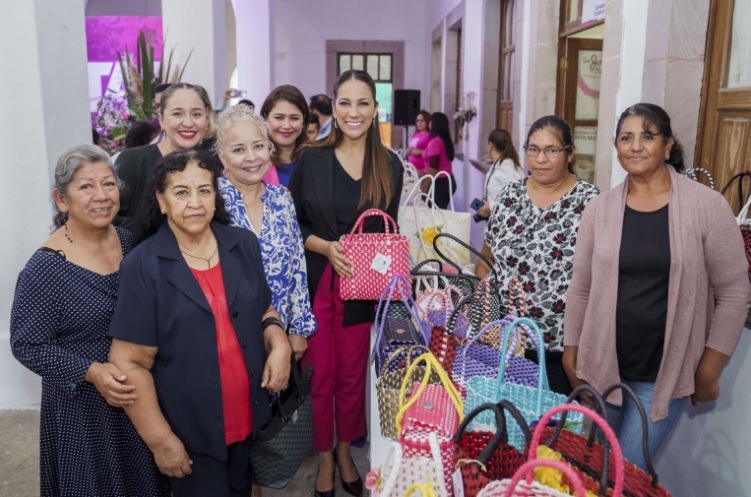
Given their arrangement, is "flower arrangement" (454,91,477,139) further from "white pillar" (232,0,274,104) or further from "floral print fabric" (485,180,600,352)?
"floral print fabric" (485,180,600,352)

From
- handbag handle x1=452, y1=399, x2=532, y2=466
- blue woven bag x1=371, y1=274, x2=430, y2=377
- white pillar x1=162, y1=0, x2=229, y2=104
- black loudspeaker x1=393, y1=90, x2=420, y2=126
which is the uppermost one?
white pillar x1=162, y1=0, x2=229, y2=104

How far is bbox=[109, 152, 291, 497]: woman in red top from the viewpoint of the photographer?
1810 mm

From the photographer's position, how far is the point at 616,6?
139 inches

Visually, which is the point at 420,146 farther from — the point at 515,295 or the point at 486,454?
the point at 486,454

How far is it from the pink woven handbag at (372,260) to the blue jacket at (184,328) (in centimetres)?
64

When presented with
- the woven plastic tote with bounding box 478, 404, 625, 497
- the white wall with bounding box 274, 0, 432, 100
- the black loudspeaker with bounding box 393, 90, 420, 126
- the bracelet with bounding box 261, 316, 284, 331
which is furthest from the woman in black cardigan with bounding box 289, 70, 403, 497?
the white wall with bounding box 274, 0, 432, 100

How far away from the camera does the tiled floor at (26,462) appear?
111 inches

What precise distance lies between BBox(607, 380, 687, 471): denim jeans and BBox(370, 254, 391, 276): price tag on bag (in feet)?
3.02

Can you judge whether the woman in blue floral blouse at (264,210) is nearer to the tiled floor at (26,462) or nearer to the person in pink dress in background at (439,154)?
the tiled floor at (26,462)

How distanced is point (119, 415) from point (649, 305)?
1.64 m

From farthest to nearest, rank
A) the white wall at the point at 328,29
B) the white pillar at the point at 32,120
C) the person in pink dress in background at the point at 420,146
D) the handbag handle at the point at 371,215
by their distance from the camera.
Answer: the white wall at the point at 328,29 → the person in pink dress in background at the point at 420,146 → the white pillar at the point at 32,120 → the handbag handle at the point at 371,215

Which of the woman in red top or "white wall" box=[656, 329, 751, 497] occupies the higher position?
the woman in red top

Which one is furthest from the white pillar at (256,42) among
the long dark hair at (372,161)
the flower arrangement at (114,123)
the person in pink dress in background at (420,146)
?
the long dark hair at (372,161)

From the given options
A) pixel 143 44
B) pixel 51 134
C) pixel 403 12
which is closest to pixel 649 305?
pixel 51 134
